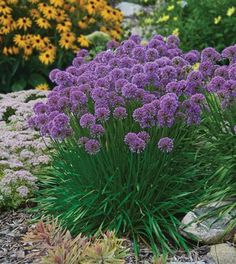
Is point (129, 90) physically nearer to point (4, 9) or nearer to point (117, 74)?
point (117, 74)

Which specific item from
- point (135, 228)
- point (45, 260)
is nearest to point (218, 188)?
point (135, 228)

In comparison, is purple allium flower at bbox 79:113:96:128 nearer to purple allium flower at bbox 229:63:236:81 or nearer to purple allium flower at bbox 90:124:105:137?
purple allium flower at bbox 90:124:105:137

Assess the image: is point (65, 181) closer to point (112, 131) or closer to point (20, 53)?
point (112, 131)

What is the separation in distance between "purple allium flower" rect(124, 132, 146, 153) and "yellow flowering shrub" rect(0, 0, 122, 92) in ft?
15.9

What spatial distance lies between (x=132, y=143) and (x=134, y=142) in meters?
0.02

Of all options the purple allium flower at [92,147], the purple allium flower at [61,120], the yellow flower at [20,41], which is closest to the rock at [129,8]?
the yellow flower at [20,41]

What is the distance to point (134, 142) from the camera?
3.94m

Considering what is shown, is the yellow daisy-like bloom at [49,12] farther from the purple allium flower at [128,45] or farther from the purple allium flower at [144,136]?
the purple allium flower at [144,136]

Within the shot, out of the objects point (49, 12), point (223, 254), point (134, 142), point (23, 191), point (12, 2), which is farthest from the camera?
point (12, 2)

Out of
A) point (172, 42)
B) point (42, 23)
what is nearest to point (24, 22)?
point (42, 23)

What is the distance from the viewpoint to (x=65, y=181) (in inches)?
180

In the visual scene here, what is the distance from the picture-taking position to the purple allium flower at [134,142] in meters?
3.94

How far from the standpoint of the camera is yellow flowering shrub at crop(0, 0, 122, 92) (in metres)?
8.71

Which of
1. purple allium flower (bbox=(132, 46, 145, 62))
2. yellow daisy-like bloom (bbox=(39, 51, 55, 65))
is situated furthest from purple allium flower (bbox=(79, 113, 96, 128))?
yellow daisy-like bloom (bbox=(39, 51, 55, 65))
